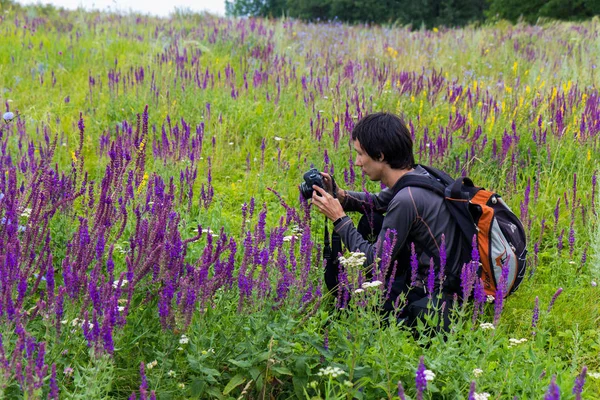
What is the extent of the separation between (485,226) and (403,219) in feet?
1.31

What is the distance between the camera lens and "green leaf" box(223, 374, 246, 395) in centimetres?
236

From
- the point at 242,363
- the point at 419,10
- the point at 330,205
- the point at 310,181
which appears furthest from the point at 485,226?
the point at 419,10

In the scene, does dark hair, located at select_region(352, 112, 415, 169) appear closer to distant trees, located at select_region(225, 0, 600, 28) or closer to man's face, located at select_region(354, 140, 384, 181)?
man's face, located at select_region(354, 140, 384, 181)

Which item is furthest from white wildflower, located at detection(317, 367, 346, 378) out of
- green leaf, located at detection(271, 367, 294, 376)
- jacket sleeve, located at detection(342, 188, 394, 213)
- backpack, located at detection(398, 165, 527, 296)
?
jacket sleeve, located at detection(342, 188, 394, 213)

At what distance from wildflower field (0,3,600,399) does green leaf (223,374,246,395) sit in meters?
0.01

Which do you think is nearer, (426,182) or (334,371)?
(334,371)

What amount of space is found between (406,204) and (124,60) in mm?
5410

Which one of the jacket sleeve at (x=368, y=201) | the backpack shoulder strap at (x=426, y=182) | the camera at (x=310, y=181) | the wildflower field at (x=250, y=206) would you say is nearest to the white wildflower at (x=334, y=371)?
the wildflower field at (x=250, y=206)

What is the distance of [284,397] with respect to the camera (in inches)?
104

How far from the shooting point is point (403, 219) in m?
3.16

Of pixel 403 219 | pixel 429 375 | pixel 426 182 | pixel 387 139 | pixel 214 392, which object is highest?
pixel 387 139

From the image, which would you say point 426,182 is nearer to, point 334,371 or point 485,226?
point 485,226

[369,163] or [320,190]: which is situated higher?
[369,163]

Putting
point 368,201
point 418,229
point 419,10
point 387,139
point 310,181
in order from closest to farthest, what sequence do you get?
point 418,229 → point 387,139 → point 310,181 → point 368,201 → point 419,10
